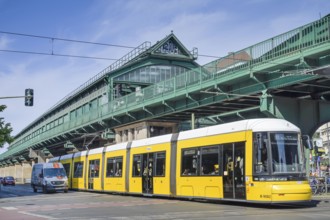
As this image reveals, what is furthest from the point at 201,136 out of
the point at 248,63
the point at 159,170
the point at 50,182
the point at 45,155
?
the point at 45,155

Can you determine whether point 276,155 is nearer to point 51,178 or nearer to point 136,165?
point 136,165

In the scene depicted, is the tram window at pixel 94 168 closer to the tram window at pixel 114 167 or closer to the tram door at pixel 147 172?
the tram window at pixel 114 167

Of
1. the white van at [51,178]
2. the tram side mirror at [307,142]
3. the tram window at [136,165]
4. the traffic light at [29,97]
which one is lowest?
the white van at [51,178]

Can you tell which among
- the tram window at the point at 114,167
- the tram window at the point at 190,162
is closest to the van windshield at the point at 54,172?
the tram window at the point at 114,167

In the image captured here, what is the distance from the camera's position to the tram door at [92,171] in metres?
30.8

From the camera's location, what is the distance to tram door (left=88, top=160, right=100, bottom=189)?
101ft

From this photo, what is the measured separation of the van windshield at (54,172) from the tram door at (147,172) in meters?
13.1

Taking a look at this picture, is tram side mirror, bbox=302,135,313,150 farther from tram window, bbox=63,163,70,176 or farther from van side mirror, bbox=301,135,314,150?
tram window, bbox=63,163,70,176

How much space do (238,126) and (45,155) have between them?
68786mm

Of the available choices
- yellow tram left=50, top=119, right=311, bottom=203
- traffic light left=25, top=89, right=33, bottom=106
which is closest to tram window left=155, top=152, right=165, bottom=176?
yellow tram left=50, top=119, right=311, bottom=203

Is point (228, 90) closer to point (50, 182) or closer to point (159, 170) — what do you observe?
point (159, 170)

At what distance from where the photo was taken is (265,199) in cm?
1608

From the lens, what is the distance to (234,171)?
17.5 metres

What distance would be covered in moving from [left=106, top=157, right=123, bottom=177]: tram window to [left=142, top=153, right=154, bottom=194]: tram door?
121 inches
